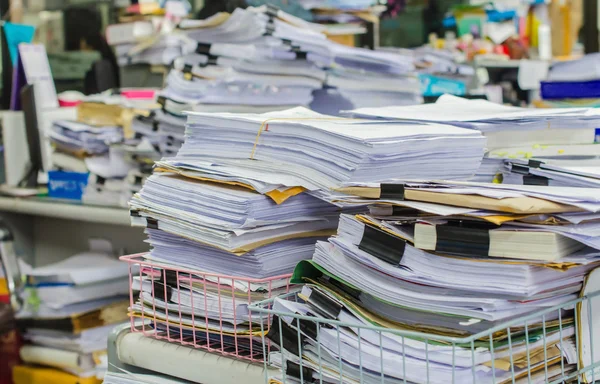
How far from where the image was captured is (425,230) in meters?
0.77

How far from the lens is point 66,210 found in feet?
7.86

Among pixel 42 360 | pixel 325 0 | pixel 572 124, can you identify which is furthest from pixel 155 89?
pixel 572 124

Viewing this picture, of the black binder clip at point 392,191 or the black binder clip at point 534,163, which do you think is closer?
the black binder clip at point 392,191

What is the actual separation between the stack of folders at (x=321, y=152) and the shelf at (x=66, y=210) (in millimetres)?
1144

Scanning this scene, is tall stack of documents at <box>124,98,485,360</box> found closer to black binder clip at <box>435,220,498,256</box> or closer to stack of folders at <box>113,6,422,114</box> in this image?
black binder clip at <box>435,220,498,256</box>

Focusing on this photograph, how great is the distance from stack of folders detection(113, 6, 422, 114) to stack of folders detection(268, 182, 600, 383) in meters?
1.15

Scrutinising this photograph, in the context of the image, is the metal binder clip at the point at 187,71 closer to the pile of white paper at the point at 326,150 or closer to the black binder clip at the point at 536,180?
the pile of white paper at the point at 326,150

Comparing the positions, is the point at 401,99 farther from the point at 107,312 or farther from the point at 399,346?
the point at 399,346

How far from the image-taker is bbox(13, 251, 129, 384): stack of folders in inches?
98.8

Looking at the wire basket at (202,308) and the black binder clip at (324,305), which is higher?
the black binder clip at (324,305)

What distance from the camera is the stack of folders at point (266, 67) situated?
1.94 m

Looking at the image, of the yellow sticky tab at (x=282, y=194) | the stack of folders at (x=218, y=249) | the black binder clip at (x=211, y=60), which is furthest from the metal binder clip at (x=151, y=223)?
the black binder clip at (x=211, y=60)

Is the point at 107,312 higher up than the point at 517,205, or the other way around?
the point at 517,205

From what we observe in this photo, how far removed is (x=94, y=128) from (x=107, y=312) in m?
0.61
